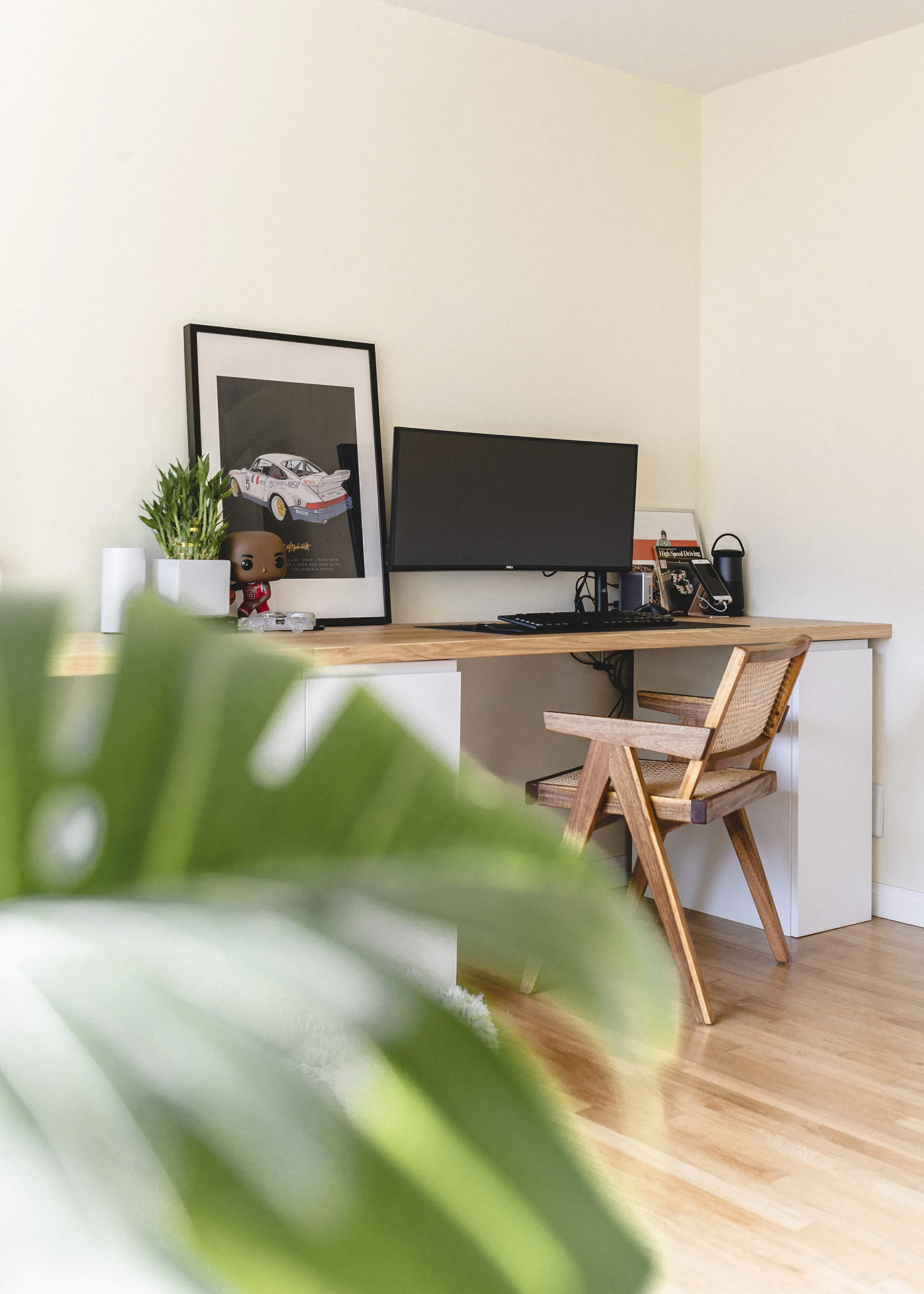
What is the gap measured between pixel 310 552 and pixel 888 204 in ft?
6.31

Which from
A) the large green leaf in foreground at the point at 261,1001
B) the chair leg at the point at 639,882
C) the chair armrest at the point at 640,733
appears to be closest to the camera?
the large green leaf in foreground at the point at 261,1001

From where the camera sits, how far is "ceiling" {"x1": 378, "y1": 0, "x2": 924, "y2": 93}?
3.15m

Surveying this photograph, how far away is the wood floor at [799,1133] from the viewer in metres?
1.65

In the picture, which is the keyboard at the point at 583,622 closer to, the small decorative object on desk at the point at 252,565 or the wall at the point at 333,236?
the wall at the point at 333,236

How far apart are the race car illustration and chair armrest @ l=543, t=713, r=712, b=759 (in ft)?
2.67

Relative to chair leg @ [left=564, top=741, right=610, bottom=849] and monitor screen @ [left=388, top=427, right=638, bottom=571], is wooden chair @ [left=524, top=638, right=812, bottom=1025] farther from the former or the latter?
monitor screen @ [left=388, top=427, right=638, bottom=571]

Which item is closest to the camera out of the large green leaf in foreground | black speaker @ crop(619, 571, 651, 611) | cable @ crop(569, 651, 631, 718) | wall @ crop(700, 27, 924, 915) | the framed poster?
the large green leaf in foreground

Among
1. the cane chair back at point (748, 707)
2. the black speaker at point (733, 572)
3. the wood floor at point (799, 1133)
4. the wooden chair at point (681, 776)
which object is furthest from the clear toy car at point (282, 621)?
the black speaker at point (733, 572)

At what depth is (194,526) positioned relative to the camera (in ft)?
8.45

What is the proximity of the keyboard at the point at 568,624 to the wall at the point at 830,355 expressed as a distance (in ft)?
2.07

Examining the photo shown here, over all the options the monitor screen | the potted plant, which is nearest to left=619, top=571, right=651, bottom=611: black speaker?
the monitor screen

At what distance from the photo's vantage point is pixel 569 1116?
133 millimetres

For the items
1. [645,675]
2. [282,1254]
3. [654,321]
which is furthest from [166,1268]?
[654,321]

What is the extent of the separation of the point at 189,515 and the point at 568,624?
93 cm
